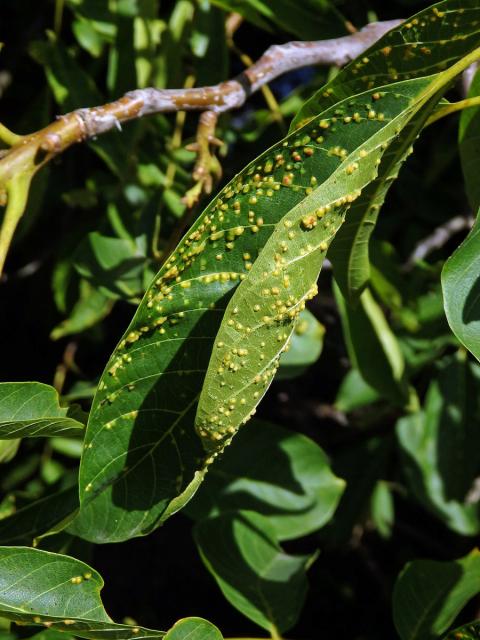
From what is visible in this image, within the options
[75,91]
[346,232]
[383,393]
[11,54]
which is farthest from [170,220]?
[11,54]

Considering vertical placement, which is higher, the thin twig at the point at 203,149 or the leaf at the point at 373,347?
the thin twig at the point at 203,149

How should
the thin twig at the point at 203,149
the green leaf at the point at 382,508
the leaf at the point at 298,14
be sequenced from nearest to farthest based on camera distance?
the thin twig at the point at 203,149 < the leaf at the point at 298,14 < the green leaf at the point at 382,508

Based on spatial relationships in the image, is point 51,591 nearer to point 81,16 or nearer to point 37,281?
point 81,16

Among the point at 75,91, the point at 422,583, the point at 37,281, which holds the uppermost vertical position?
the point at 75,91

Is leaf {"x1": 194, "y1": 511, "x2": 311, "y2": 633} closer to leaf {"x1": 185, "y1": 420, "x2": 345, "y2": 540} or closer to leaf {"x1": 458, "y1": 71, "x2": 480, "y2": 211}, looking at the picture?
leaf {"x1": 185, "y1": 420, "x2": 345, "y2": 540}

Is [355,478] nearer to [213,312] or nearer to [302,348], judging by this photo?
[302,348]

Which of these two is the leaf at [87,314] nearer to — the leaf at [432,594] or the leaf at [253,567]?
the leaf at [253,567]

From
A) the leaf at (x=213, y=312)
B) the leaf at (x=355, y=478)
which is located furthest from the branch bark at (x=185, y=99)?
the leaf at (x=355, y=478)
